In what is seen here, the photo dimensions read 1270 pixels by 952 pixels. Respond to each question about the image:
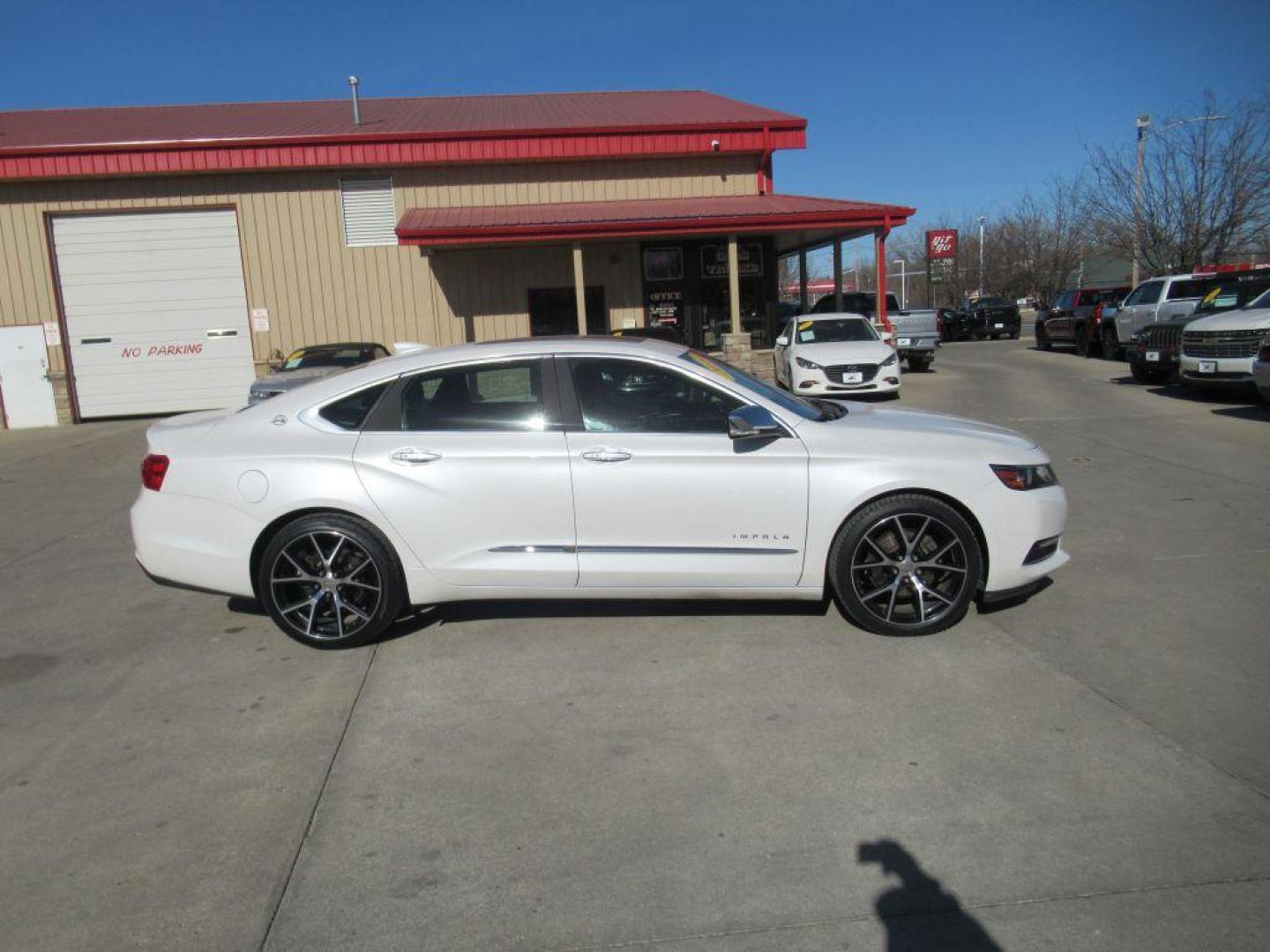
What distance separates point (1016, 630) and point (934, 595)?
0.50m

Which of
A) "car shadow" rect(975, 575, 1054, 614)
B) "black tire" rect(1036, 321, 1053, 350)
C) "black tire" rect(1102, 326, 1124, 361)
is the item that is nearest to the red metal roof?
"black tire" rect(1102, 326, 1124, 361)

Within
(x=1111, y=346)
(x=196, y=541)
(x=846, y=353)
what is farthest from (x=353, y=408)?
(x=1111, y=346)

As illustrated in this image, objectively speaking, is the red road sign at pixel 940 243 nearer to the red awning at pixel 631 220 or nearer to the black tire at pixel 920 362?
the black tire at pixel 920 362

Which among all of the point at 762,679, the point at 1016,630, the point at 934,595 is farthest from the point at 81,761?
the point at 1016,630

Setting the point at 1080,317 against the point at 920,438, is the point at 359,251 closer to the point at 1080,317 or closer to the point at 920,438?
the point at 920,438

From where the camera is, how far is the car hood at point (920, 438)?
15.8ft

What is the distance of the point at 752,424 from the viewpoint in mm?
4723

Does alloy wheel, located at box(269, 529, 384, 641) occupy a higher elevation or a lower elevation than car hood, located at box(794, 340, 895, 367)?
lower

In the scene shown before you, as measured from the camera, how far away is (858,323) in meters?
16.8

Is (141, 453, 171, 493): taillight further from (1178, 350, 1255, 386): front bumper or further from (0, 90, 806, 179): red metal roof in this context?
(0, 90, 806, 179): red metal roof

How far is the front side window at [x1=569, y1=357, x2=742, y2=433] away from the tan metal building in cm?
1247

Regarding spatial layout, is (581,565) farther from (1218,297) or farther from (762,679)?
(1218,297)

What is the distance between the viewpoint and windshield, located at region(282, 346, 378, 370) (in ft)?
47.2

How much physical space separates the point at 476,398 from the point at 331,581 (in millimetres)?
1186
